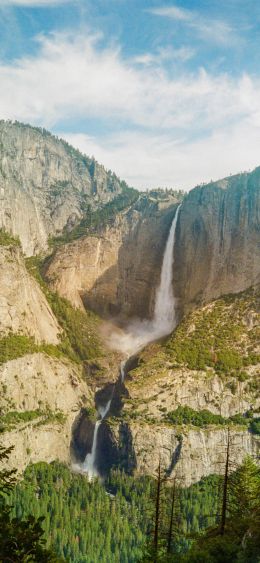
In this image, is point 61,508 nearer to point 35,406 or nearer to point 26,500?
point 26,500

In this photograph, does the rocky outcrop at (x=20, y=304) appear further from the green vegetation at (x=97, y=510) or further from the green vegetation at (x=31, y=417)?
the green vegetation at (x=97, y=510)

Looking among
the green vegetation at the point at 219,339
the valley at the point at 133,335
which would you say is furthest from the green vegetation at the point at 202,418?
the green vegetation at the point at 219,339

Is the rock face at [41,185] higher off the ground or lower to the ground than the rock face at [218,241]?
higher

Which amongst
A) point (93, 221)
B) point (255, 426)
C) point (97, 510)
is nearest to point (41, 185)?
point (93, 221)

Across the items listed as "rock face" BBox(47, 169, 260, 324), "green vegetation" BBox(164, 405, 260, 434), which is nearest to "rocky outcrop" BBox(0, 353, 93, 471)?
"green vegetation" BBox(164, 405, 260, 434)

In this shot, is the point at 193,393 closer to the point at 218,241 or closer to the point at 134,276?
the point at 218,241

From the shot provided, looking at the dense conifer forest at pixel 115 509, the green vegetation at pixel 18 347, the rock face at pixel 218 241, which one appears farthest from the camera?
the rock face at pixel 218 241

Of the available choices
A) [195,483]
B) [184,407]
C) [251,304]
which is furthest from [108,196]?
[195,483]
